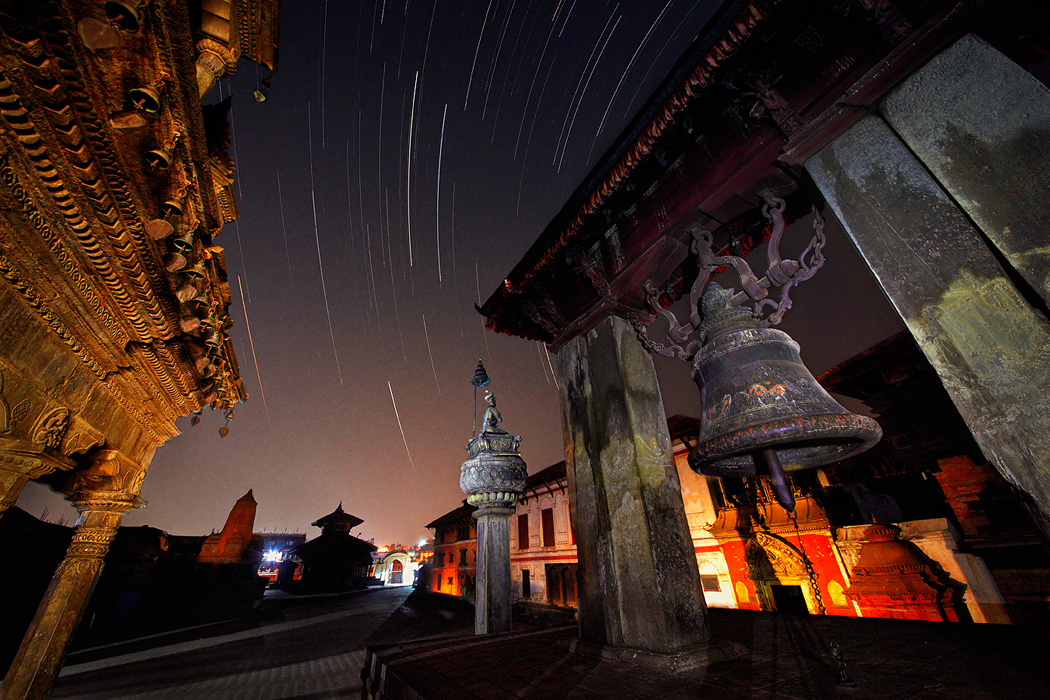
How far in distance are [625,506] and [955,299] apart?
2.46 m

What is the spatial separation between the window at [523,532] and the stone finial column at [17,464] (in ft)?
70.8

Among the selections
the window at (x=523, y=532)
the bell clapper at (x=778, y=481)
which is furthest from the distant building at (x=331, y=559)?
the bell clapper at (x=778, y=481)

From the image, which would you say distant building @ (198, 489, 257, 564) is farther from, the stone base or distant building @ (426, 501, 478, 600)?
the stone base

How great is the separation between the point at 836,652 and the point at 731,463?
3.57ft

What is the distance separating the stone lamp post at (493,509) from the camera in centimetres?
472

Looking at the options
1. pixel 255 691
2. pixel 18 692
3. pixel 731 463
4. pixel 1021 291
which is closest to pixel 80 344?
pixel 18 692

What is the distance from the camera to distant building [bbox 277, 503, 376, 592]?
3262cm

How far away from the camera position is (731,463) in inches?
108

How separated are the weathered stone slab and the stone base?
2.73 metres

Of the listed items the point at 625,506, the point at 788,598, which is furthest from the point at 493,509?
the point at 788,598

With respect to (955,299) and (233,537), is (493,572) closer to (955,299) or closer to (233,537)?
(955,299)

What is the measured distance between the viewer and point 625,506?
10.7ft

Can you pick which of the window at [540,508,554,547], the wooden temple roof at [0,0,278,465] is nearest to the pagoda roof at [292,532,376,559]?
the window at [540,508,554,547]

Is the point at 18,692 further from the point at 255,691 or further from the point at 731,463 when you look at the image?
the point at 731,463
